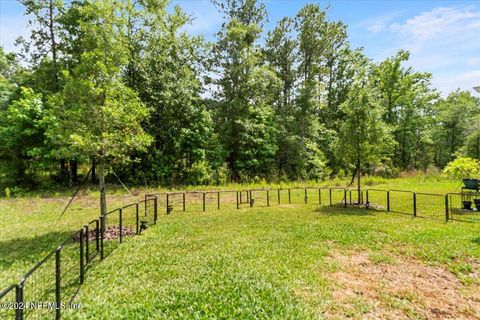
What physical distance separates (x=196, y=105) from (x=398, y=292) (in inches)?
700

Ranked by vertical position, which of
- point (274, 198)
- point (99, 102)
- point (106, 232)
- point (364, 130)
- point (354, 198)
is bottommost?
point (354, 198)

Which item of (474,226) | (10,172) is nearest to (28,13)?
(10,172)

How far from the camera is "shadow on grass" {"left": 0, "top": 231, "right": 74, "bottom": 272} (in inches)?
215

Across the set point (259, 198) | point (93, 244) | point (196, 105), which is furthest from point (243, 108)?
point (93, 244)

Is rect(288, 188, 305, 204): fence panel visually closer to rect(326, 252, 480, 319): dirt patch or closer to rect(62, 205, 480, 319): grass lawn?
rect(62, 205, 480, 319): grass lawn

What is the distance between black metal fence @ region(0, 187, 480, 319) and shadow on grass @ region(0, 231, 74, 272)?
15.1 inches

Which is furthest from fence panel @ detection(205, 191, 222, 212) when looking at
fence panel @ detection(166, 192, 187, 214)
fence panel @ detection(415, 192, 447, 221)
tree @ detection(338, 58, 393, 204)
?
fence panel @ detection(415, 192, 447, 221)

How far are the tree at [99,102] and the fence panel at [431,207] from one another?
30.5 feet

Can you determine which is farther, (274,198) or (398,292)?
(274,198)

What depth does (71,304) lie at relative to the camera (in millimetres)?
3678

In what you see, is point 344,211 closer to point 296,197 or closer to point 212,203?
point 296,197

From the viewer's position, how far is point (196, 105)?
19750 mm

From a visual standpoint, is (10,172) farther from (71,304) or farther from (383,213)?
(383,213)

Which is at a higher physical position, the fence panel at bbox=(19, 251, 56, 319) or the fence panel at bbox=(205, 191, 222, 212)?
the fence panel at bbox=(19, 251, 56, 319)
